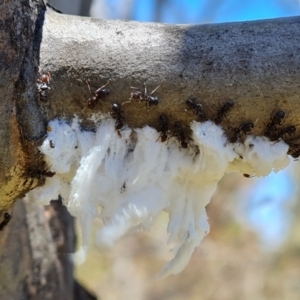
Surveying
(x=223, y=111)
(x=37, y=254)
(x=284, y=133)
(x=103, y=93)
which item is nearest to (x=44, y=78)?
(x=103, y=93)

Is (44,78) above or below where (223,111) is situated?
above

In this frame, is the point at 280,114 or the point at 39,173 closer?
the point at 280,114

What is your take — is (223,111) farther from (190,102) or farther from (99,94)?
(99,94)

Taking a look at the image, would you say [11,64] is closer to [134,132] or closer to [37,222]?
[134,132]

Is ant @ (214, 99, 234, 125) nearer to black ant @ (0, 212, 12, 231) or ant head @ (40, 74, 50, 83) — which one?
ant head @ (40, 74, 50, 83)

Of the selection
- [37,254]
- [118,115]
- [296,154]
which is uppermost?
[37,254]

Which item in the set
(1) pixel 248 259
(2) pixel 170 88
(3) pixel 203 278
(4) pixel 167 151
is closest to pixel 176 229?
(4) pixel 167 151
